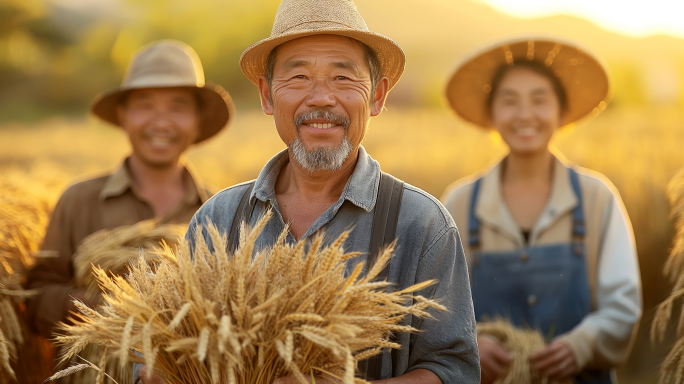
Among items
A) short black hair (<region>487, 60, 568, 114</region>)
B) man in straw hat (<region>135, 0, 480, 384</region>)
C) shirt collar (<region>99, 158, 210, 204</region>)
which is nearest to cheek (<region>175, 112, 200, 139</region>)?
shirt collar (<region>99, 158, 210, 204</region>)

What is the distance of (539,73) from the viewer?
3.97m

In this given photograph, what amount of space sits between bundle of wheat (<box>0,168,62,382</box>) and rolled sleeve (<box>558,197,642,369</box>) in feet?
9.03

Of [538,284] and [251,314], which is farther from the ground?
[251,314]

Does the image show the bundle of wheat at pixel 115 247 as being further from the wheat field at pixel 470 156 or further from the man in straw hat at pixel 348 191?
the wheat field at pixel 470 156

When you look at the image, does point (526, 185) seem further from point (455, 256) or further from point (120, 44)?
point (120, 44)

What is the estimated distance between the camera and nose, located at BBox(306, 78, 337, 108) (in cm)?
207

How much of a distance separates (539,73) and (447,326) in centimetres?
256

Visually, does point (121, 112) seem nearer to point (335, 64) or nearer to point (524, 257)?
point (335, 64)

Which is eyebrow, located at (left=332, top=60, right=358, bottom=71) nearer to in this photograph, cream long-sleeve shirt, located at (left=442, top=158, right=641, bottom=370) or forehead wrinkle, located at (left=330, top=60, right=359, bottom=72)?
forehead wrinkle, located at (left=330, top=60, right=359, bottom=72)

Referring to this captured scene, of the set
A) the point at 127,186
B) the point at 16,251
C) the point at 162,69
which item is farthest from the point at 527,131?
the point at 16,251

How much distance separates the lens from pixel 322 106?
209 cm

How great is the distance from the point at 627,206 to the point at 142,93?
4.37 meters

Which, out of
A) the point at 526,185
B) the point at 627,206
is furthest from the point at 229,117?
the point at 627,206

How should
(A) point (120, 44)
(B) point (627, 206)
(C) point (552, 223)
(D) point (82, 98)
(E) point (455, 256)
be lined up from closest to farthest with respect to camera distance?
(E) point (455, 256)
(C) point (552, 223)
(B) point (627, 206)
(D) point (82, 98)
(A) point (120, 44)
